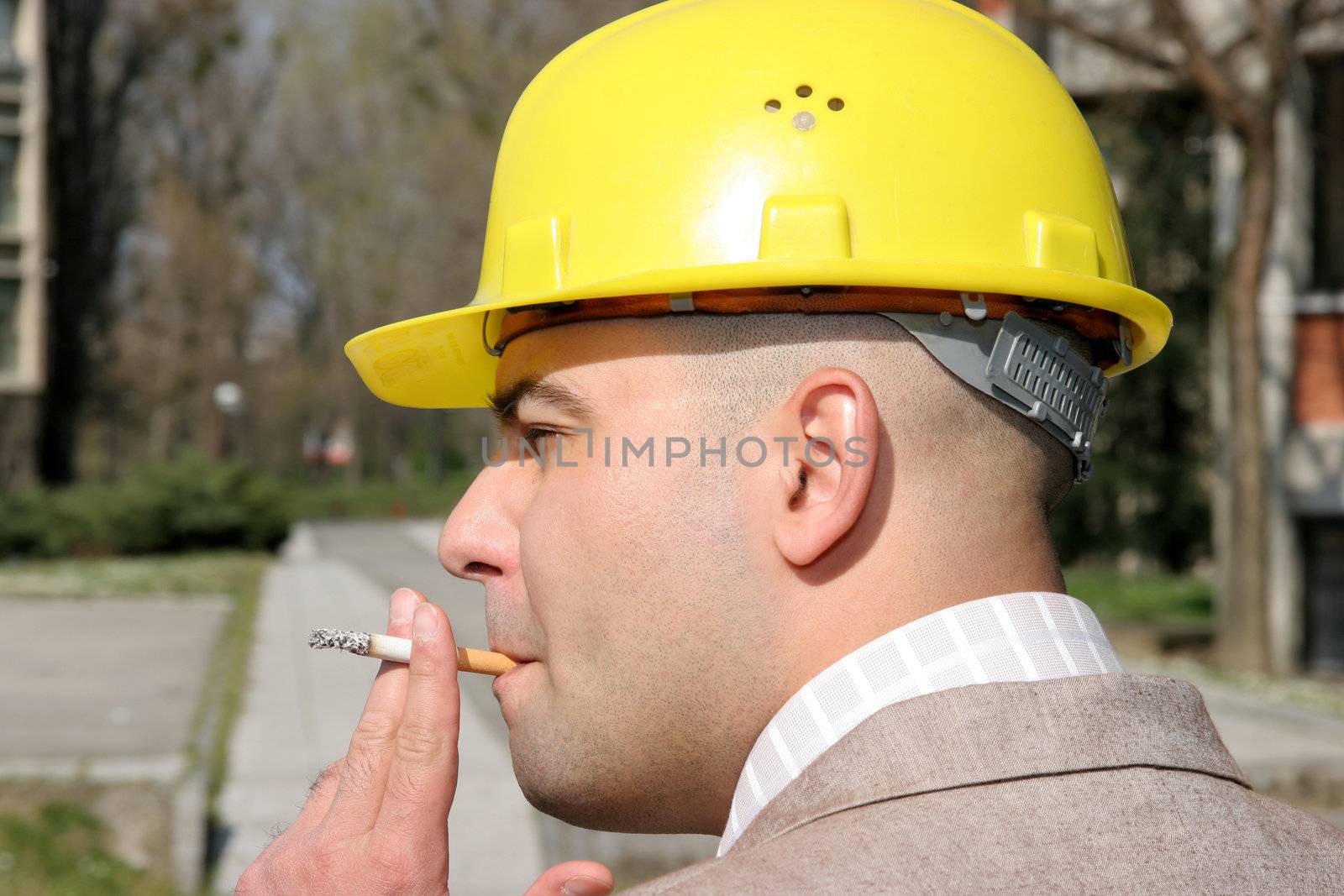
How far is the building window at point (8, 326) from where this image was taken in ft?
38.0

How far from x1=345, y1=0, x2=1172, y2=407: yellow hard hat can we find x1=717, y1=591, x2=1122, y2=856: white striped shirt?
1.10 feet

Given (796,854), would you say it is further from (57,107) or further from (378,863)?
(57,107)

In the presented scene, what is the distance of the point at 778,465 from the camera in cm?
145

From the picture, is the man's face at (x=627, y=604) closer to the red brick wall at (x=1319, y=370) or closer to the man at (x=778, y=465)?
the man at (x=778, y=465)

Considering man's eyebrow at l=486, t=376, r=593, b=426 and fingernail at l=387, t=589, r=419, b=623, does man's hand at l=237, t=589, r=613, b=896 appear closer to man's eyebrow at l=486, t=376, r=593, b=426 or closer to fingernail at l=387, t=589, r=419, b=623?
fingernail at l=387, t=589, r=419, b=623

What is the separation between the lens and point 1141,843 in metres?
1.18

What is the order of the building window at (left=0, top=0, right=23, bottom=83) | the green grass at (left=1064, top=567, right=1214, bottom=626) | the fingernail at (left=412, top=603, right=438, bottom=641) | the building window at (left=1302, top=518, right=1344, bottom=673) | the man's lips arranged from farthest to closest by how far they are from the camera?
the green grass at (left=1064, top=567, right=1214, bottom=626) < the building window at (left=0, top=0, right=23, bottom=83) < the building window at (left=1302, top=518, right=1344, bottom=673) < the man's lips < the fingernail at (left=412, top=603, right=438, bottom=641)

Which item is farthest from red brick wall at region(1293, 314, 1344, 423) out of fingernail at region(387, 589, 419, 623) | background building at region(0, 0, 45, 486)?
fingernail at region(387, 589, 419, 623)

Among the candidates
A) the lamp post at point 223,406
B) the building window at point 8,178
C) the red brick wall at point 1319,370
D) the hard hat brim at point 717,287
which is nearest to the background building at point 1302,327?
the red brick wall at point 1319,370

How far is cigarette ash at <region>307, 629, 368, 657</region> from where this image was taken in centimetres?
150

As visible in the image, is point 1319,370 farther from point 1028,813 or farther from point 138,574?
point 138,574

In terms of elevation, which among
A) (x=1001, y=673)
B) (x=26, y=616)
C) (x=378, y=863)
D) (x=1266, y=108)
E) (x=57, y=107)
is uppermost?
(x=57, y=107)

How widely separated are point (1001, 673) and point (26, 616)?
42.6 feet

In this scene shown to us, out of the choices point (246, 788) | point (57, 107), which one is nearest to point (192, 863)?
point (246, 788)
